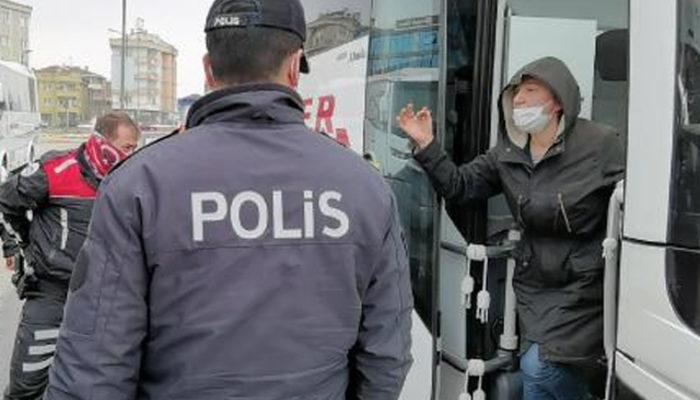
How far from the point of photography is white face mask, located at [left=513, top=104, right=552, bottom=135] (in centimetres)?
291

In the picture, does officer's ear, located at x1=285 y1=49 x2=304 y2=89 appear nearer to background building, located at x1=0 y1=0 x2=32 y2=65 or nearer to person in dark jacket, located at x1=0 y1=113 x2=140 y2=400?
person in dark jacket, located at x1=0 y1=113 x2=140 y2=400

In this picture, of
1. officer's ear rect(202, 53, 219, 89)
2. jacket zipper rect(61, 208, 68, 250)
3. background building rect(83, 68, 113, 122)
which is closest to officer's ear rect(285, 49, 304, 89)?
officer's ear rect(202, 53, 219, 89)

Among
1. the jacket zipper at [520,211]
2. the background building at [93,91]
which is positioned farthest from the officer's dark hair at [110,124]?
the background building at [93,91]

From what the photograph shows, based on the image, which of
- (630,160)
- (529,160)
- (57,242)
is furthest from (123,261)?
(57,242)

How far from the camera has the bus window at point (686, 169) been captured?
203 cm

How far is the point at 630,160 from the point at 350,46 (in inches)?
67.0

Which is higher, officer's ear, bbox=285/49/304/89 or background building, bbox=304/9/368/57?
background building, bbox=304/9/368/57

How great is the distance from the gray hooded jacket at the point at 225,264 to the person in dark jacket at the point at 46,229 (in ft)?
8.87

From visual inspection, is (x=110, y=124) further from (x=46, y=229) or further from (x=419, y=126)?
(x=419, y=126)

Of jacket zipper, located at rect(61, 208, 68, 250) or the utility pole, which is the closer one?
jacket zipper, located at rect(61, 208, 68, 250)

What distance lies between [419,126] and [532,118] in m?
0.45

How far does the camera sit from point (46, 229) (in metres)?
4.16

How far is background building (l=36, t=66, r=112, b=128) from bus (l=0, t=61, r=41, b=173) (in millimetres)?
36305

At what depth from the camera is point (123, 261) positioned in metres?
1.50
